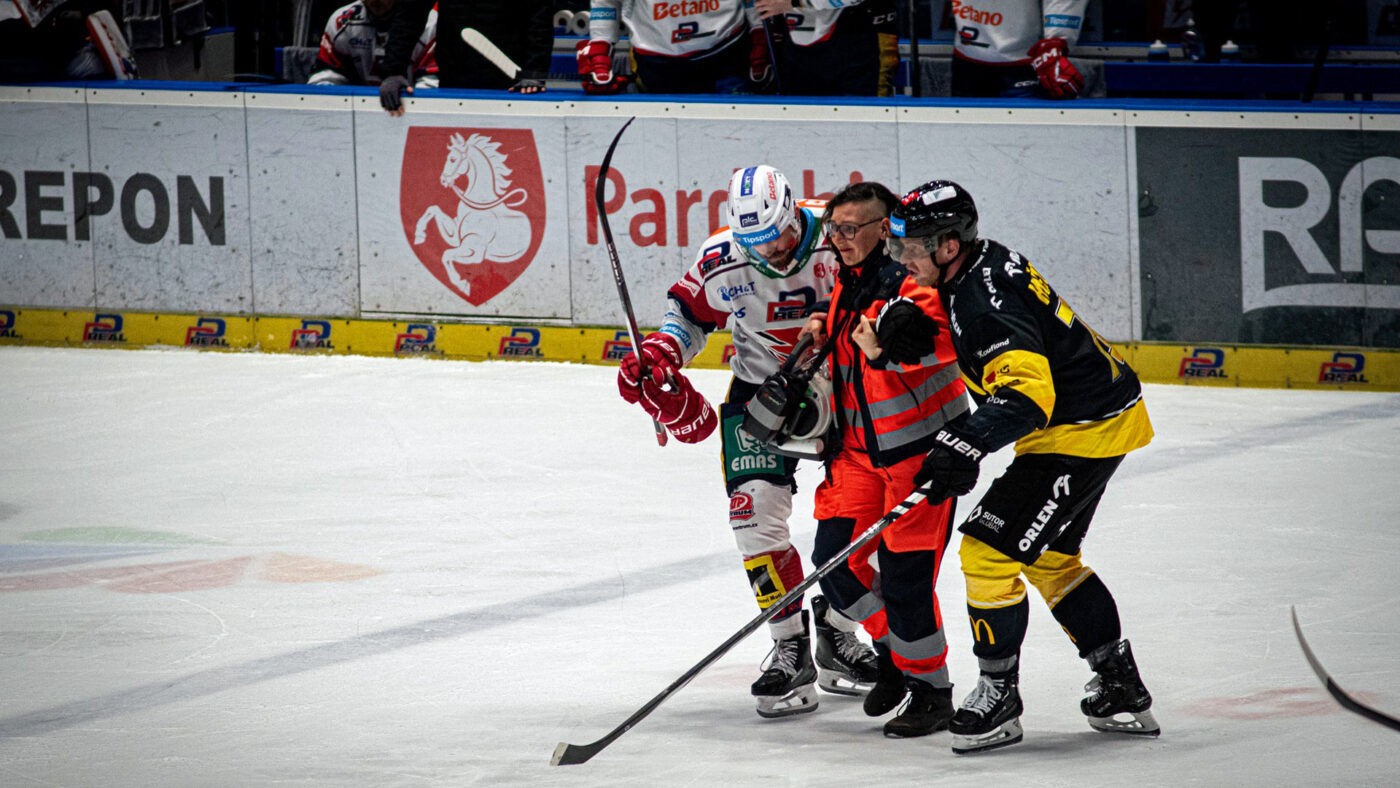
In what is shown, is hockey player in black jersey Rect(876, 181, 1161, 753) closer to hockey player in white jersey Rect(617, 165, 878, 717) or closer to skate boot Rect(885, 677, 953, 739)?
skate boot Rect(885, 677, 953, 739)

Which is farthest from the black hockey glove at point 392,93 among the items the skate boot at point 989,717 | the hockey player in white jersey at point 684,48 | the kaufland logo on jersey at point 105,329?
Answer: the skate boot at point 989,717

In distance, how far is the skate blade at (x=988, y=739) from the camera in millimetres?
3807

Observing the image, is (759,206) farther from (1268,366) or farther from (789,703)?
(1268,366)

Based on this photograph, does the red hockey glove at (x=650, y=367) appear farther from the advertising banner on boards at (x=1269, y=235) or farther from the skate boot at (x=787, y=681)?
the advertising banner on boards at (x=1269, y=235)

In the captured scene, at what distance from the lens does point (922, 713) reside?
13.0 ft

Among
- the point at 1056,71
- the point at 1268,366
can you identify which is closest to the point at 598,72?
the point at 1056,71

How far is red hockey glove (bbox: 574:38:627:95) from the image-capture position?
834cm

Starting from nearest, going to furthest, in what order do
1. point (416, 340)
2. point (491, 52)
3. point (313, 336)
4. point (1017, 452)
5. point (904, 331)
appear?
point (904, 331) → point (1017, 452) → point (491, 52) → point (416, 340) → point (313, 336)

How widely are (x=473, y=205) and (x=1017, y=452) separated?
5115 millimetres

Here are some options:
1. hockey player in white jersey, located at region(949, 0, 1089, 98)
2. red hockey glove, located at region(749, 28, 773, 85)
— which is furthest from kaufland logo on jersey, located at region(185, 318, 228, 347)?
hockey player in white jersey, located at region(949, 0, 1089, 98)

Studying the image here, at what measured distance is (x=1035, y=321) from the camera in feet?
12.1

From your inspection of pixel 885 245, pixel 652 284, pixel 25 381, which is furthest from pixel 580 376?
pixel 885 245

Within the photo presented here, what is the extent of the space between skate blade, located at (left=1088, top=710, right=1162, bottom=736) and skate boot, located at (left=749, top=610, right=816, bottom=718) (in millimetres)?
729

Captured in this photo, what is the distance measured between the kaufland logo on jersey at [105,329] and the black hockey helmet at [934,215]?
6418mm
